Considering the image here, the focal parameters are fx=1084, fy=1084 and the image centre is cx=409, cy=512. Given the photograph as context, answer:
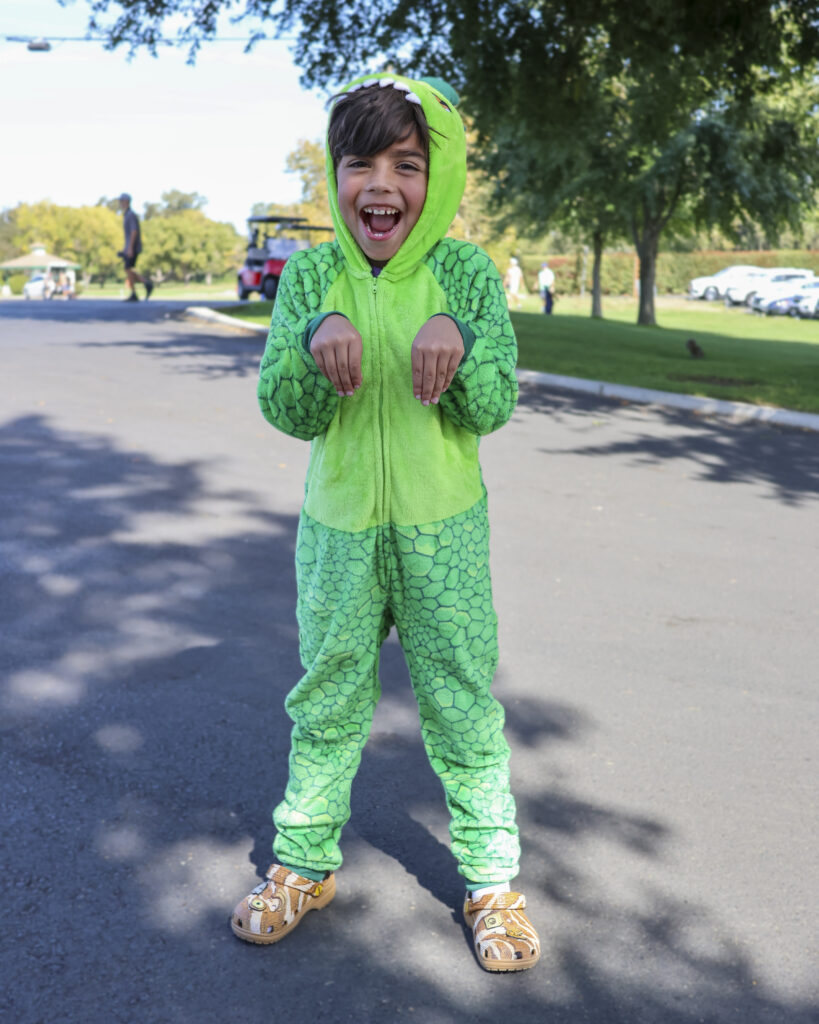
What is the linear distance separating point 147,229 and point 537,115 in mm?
66828

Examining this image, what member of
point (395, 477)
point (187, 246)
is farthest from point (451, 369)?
point (187, 246)

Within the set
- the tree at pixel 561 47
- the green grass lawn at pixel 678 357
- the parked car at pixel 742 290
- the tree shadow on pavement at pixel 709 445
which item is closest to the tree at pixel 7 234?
the parked car at pixel 742 290

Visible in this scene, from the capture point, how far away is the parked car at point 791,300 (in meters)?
36.0

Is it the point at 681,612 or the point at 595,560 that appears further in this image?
the point at 595,560

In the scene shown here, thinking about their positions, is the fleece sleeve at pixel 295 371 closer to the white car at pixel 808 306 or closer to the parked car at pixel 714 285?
the white car at pixel 808 306

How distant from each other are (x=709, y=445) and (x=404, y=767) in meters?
6.33

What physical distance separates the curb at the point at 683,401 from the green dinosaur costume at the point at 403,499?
7.69 metres

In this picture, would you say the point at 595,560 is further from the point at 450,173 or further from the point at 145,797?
the point at 450,173

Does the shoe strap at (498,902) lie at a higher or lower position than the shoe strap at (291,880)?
lower

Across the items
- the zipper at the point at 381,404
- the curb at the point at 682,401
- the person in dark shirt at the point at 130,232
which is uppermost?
the person in dark shirt at the point at 130,232

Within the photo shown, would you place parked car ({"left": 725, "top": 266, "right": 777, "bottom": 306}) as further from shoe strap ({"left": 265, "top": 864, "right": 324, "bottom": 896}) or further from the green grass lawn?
shoe strap ({"left": 265, "top": 864, "right": 324, "bottom": 896})

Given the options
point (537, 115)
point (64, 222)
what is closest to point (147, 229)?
point (64, 222)

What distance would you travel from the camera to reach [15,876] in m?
2.64

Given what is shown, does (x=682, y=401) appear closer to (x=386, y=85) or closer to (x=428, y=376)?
(x=386, y=85)
